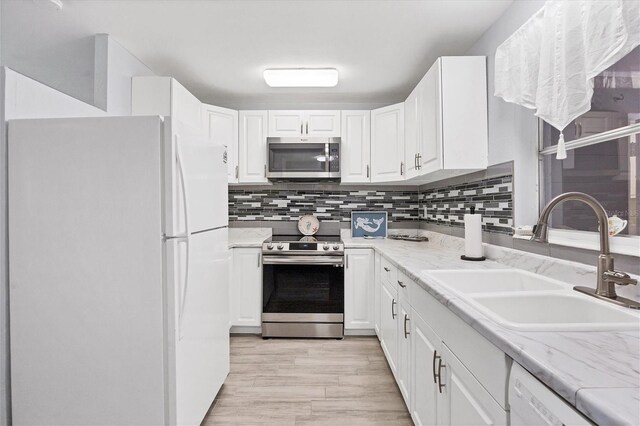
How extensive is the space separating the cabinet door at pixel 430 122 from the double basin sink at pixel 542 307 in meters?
0.87

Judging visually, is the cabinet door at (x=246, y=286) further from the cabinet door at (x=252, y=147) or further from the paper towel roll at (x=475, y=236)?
the paper towel roll at (x=475, y=236)

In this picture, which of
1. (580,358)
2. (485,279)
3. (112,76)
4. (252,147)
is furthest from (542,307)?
(112,76)

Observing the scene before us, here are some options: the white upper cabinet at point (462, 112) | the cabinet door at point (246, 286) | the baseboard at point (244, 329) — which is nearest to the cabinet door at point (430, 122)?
the white upper cabinet at point (462, 112)

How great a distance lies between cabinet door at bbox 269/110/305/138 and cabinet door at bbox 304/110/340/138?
0.23 feet

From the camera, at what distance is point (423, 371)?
1.49 metres

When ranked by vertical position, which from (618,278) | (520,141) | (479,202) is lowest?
(618,278)

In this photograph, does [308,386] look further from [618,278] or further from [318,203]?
[318,203]

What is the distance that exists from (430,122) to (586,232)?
3.83ft

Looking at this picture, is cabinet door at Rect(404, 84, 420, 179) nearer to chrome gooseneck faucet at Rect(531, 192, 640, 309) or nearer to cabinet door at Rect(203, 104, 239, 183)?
chrome gooseneck faucet at Rect(531, 192, 640, 309)

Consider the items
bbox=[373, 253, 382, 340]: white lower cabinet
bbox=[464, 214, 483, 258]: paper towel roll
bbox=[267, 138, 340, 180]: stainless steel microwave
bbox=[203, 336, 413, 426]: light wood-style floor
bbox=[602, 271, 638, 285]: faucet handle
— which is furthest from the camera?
bbox=[267, 138, 340, 180]: stainless steel microwave

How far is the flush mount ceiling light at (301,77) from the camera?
8.84 ft

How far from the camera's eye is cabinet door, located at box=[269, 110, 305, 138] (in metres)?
3.23

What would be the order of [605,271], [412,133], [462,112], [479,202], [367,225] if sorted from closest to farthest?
1. [605,271]
2. [462,112]
3. [479,202]
4. [412,133]
5. [367,225]

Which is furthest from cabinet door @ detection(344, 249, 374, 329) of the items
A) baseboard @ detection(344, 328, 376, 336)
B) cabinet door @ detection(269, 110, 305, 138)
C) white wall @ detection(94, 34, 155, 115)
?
white wall @ detection(94, 34, 155, 115)
